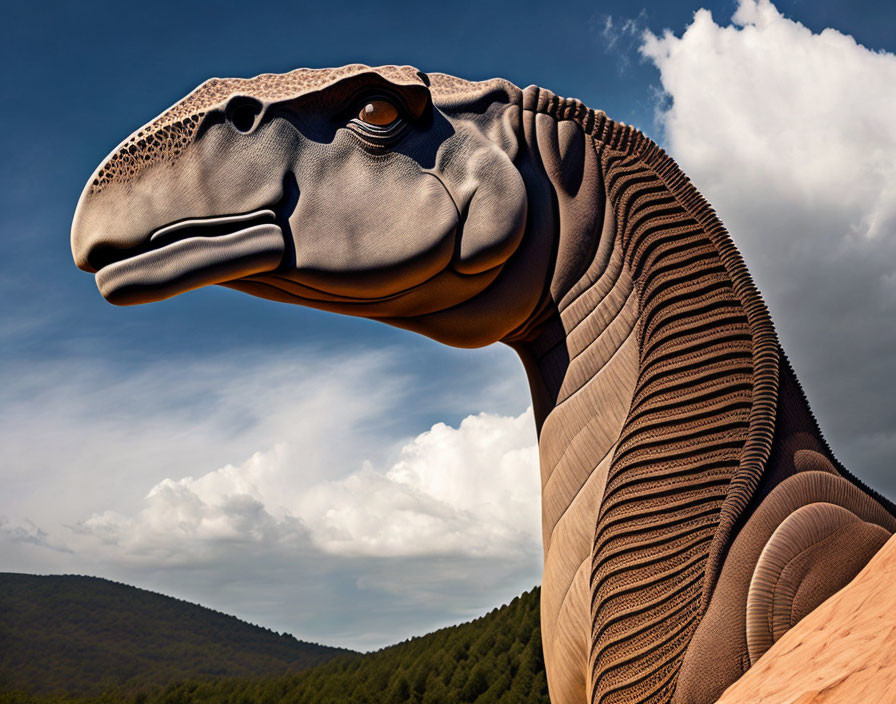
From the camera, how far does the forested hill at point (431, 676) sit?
10500 millimetres

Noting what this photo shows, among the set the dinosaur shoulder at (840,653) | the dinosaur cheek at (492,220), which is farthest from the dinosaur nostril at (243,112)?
the dinosaur shoulder at (840,653)

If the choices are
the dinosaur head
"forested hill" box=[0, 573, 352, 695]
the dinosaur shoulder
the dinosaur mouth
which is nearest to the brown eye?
the dinosaur head

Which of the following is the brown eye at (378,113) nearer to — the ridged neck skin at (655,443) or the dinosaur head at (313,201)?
the dinosaur head at (313,201)

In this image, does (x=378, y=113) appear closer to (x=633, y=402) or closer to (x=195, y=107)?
(x=195, y=107)

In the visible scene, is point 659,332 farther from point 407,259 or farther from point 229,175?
point 229,175

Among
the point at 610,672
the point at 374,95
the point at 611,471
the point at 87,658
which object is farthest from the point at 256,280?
the point at 87,658

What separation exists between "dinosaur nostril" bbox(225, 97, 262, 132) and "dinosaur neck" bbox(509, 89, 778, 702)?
1.02 metres

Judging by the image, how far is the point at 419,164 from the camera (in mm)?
2947

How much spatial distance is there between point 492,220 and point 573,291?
40 cm

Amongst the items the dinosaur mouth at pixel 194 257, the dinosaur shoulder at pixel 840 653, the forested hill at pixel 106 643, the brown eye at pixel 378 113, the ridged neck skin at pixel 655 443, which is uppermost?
the forested hill at pixel 106 643

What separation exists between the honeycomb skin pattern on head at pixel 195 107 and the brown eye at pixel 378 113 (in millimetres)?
95

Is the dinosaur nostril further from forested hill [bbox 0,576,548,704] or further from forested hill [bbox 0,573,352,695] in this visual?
forested hill [bbox 0,573,352,695]

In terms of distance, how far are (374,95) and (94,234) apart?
3.56 feet

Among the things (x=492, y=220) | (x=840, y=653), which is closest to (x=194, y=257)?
(x=492, y=220)
